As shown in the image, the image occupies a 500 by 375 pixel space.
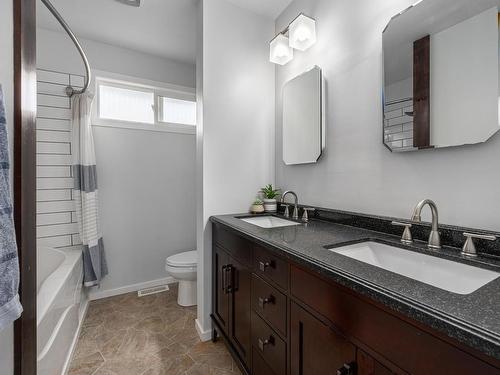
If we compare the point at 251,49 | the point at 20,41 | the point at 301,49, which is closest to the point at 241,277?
the point at 20,41

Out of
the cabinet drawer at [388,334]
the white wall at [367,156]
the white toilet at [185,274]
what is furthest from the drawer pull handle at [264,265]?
the white toilet at [185,274]

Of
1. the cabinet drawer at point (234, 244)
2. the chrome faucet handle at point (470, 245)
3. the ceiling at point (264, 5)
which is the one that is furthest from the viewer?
the ceiling at point (264, 5)

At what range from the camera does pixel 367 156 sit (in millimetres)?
1369

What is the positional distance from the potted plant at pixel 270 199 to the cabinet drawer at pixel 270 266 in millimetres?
786

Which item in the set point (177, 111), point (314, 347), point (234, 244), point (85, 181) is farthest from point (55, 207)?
point (314, 347)

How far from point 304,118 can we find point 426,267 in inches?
48.5

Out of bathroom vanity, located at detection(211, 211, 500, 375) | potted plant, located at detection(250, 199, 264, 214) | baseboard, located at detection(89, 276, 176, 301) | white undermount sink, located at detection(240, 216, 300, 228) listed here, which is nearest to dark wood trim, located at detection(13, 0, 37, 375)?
bathroom vanity, located at detection(211, 211, 500, 375)

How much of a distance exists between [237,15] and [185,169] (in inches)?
65.2

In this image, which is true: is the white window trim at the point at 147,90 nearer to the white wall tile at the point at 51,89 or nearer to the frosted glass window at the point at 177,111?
the frosted glass window at the point at 177,111

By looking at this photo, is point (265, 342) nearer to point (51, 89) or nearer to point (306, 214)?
point (306, 214)

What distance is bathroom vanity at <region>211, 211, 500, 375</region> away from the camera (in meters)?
0.50

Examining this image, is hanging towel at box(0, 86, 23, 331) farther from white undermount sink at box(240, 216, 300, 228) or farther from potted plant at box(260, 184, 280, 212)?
potted plant at box(260, 184, 280, 212)

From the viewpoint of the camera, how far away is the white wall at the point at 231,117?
6.10 feet

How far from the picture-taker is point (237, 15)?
6.48 ft
